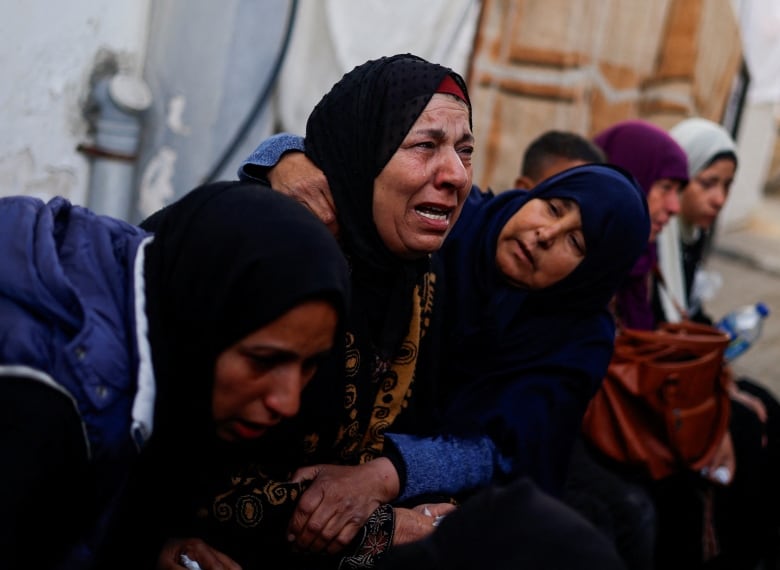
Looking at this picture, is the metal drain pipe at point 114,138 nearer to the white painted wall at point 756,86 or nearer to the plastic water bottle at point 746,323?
the plastic water bottle at point 746,323

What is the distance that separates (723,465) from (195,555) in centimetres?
235

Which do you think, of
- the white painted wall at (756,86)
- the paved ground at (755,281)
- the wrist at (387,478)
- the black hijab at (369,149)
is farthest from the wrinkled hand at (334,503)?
the white painted wall at (756,86)

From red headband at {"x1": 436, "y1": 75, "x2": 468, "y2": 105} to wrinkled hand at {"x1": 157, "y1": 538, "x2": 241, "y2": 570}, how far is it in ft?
3.56

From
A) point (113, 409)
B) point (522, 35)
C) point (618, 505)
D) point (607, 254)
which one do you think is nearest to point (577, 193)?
point (607, 254)

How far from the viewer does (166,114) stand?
3271 mm

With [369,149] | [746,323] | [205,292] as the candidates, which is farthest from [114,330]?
[746,323]

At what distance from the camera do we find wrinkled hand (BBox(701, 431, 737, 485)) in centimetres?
316

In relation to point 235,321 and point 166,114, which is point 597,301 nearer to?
point 235,321

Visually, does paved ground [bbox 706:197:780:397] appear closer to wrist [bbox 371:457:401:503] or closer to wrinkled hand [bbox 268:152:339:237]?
wrist [bbox 371:457:401:503]

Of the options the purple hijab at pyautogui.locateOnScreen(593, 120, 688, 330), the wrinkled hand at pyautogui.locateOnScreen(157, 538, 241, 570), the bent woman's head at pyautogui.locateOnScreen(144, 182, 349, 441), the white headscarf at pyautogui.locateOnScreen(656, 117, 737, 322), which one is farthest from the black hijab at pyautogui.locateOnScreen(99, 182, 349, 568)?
the white headscarf at pyautogui.locateOnScreen(656, 117, 737, 322)

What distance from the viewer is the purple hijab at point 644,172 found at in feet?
10.9

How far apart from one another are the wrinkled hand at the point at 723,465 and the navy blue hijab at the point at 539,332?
1.12 metres

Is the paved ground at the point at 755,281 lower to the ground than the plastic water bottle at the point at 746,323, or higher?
lower

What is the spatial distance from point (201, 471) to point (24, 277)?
534 millimetres
